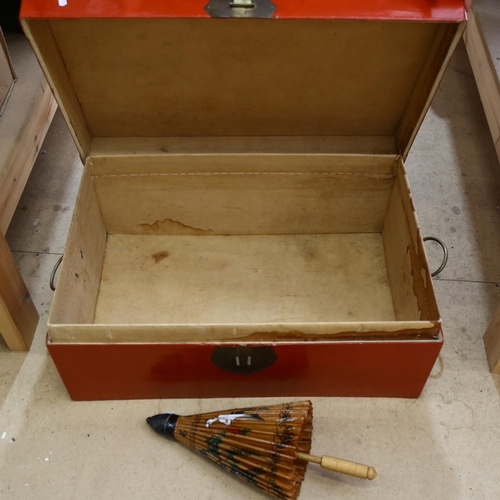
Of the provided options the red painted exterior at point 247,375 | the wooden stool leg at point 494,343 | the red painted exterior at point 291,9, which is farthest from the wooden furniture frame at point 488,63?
the red painted exterior at point 291,9

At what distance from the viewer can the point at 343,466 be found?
0.98 metres

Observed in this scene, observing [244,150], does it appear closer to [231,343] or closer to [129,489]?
[231,343]

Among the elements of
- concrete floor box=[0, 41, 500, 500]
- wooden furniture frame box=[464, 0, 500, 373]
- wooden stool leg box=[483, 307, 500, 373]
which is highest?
wooden furniture frame box=[464, 0, 500, 373]

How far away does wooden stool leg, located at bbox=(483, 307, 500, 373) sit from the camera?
121cm

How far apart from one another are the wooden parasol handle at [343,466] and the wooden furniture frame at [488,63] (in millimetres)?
438

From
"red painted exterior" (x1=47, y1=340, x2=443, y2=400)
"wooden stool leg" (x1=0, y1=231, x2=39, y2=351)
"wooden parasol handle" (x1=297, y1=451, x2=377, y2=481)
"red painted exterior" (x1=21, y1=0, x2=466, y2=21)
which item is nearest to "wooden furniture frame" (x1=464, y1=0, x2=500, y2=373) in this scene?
"red painted exterior" (x1=47, y1=340, x2=443, y2=400)

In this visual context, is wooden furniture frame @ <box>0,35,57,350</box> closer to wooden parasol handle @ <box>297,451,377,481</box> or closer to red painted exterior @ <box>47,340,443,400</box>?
red painted exterior @ <box>47,340,443,400</box>

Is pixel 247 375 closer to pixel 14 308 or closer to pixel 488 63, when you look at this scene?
pixel 14 308

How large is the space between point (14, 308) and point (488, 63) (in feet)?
4.53

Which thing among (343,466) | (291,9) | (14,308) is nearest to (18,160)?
(14,308)

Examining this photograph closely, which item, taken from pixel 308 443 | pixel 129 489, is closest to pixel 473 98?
pixel 308 443

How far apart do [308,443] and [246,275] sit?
42 cm

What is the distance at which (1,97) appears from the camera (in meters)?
1.38

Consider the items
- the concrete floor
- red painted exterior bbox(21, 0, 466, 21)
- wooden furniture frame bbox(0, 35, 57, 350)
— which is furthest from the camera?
wooden furniture frame bbox(0, 35, 57, 350)
